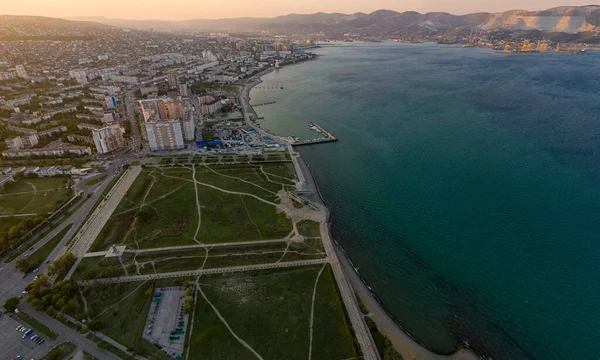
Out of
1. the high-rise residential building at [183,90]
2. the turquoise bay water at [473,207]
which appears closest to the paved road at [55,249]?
the turquoise bay water at [473,207]

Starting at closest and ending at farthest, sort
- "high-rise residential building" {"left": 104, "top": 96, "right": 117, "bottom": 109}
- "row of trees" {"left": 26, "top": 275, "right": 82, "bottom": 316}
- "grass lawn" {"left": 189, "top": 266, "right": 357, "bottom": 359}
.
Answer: "grass lawn" {"left": 189, "top": 266, "right": 357, "bottom": 359} → "row of trees" {"left": 26, "top": 275, "right": 82, "bottom": 316} → "high-rise residential building" {"left": 104, "top": 96, "right": 117, "bottom": 109}

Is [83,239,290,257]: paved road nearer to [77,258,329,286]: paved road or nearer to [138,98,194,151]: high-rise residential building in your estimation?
[77,258,329,286]: paved road

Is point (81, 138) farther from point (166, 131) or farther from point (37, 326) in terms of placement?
point (37, 326)

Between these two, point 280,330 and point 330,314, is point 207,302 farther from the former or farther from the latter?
point 330,314

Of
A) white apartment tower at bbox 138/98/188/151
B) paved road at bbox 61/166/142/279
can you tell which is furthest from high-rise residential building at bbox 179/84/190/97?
paved road at bbox 61/166/142/279

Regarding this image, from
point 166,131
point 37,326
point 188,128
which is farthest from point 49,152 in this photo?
point 37,326
